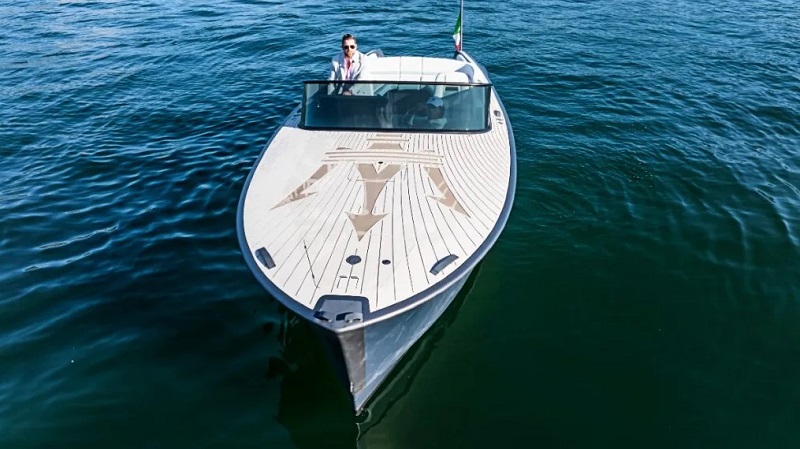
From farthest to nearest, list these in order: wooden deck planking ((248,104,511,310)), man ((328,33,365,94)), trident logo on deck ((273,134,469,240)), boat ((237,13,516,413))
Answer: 1. man ((328,33,365,94))
2. trident logo on deck ((273,134,469,240))
3. wooden deck planking ((248,104,511,310))
4. boat ((237,13,516,413))

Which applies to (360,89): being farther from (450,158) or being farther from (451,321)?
(451,321)

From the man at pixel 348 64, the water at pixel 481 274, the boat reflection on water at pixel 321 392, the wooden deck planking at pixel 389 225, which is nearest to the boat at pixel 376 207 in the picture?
the wooden deck planking at pixel 389 225

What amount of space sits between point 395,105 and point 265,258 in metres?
4.06

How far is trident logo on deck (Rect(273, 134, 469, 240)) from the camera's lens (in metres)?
7.09

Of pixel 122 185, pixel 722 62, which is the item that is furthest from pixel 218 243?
pixel 722 62

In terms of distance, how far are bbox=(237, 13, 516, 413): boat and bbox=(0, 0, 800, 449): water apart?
1296 mm

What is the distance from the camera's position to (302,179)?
7949mm

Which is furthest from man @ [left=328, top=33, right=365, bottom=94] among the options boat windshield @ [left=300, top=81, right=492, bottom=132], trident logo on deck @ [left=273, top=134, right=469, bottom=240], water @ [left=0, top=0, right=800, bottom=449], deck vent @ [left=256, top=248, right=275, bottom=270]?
deck vent @ [left=256, top=248, right=275, bottom=270]

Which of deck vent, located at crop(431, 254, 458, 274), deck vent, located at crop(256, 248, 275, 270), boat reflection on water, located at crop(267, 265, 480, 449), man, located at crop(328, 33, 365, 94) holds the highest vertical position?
man, located at crop(328, 33, 365, 94)

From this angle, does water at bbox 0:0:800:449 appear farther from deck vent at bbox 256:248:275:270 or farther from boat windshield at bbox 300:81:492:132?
boat windshield at bbox 300:81:492:132

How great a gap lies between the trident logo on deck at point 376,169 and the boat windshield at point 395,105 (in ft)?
1.51

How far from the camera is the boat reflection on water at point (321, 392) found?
6.23 meters

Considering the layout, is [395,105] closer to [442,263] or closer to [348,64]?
[348,64]

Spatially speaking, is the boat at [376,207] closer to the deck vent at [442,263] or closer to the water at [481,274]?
the deck vent at [442,263]
